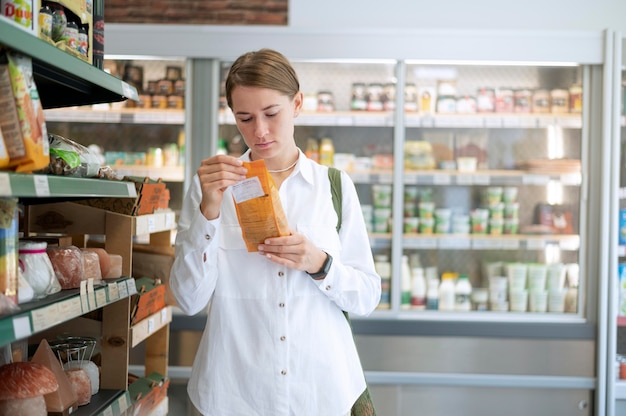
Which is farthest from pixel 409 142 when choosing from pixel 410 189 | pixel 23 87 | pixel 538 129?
pixel 23 87

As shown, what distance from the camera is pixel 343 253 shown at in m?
1.81

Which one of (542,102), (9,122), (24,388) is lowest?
(24,388)

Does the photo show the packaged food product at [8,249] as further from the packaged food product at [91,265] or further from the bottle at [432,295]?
the bottle at [432,295]

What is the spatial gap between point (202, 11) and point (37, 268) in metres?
3.61

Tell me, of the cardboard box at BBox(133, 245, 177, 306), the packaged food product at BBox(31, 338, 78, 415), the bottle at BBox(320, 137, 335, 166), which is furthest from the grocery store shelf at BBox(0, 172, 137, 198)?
the bottle at BBox(320, 137, 335, 166)

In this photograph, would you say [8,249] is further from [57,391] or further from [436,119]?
[436,119]

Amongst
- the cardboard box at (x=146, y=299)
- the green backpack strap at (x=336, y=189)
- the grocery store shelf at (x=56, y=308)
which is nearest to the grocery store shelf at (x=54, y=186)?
the grocery store shelf at (x=56, y=308)

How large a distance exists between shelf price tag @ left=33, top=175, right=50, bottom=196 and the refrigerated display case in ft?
8.04

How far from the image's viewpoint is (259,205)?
5.33ft

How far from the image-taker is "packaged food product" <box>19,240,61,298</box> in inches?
58.3

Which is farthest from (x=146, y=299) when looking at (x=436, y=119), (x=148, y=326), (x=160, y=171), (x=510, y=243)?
(x=510, y=243)

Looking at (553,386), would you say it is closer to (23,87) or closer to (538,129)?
(538,129)

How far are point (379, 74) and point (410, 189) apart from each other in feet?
2.49

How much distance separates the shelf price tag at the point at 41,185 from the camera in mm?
1297
